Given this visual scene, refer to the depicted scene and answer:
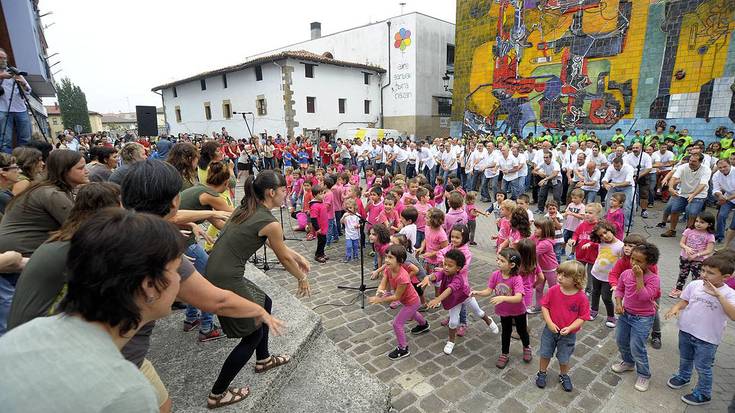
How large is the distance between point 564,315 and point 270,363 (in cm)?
287

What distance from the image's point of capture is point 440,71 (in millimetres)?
29500

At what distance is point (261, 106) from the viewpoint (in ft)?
95.2

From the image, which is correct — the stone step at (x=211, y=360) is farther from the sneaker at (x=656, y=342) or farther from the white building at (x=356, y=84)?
the white building at (x=356, y=84)

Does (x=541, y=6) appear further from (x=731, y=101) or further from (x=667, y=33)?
(x=731, y=101)

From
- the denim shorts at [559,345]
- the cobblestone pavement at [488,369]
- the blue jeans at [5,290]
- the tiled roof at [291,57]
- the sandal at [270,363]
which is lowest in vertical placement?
the cobblestone pavement at [488,369]

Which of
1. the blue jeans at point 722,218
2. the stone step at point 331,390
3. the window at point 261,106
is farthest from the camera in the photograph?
the window at point 261,106

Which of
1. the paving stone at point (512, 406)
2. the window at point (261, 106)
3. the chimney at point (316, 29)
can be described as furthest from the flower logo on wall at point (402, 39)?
the paving stone at point (512, 406)

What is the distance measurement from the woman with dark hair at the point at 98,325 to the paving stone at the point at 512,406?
3.31 metres

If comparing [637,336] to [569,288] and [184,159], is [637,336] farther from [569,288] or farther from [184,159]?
[184,159]

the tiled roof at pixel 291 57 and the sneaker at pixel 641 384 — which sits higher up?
the tiled roof at pixel 291 57

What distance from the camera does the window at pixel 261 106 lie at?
2870 centimetres

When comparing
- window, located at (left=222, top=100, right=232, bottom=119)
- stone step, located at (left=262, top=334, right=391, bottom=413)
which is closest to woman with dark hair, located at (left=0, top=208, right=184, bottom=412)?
stone step, located at (left=262, top=334, right=391, bottom=413)

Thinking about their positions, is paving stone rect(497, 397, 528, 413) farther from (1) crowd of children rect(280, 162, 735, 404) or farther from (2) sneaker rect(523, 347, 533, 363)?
(2) sneaker rect(523, 347, 533, 363)

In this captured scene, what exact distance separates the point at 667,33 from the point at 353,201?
593 inches
